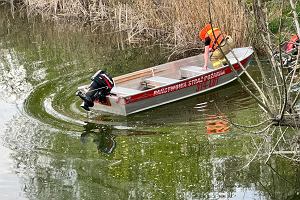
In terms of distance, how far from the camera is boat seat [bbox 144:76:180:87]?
→ 1145 centimetres

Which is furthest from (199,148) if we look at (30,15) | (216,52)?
(30,15)

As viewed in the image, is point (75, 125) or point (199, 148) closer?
point (199, 148)

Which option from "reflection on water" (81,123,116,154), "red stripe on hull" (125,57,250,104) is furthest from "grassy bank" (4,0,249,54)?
"reflection on water" (81,123,116,154)

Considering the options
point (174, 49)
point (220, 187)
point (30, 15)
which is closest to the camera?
point (220, 187)

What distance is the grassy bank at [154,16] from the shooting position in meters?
13.7

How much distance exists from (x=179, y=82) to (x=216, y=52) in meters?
1.59

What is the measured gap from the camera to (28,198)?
26.0 feet

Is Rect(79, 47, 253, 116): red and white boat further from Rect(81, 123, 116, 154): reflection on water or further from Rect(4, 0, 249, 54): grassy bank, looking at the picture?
Rect(4, 0, 249, 54): grassy bank

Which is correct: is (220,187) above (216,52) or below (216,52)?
below

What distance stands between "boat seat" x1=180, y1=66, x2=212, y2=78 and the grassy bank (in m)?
1.33

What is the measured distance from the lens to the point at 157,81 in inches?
453

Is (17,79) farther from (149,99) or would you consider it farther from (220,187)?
(220,187)

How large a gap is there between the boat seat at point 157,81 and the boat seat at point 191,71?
52 centimetres

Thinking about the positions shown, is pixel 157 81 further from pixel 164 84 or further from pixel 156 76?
pixel 156 76
